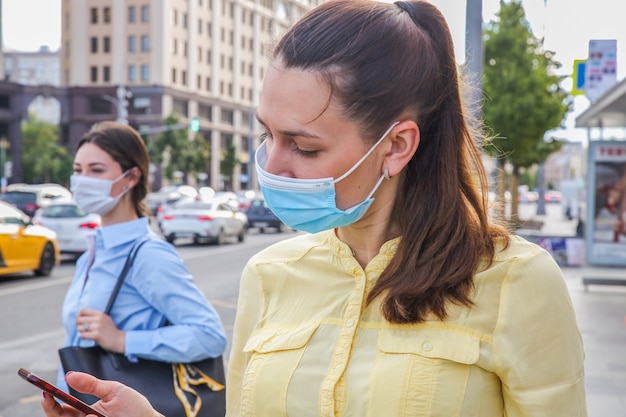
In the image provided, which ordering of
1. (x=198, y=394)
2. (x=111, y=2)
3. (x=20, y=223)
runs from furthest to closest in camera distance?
(x=111, y=2) → (x=20, y=223) → (x=198, y=394)

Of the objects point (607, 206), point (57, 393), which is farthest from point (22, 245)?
point (57, 393)

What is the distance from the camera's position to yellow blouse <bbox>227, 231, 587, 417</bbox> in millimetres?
1676

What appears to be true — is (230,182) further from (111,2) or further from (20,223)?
(20,223)

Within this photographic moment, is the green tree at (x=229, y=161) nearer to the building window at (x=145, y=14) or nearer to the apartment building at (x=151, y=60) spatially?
the apartment building at (x=151, y=60)

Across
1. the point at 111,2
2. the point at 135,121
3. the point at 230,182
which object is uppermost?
the point at 111,2

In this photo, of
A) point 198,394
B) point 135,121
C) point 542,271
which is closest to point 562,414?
point 542,271

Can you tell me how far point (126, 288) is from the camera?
3.37 m

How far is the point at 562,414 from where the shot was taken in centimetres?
168

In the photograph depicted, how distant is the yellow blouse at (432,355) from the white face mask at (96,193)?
7.03 feet

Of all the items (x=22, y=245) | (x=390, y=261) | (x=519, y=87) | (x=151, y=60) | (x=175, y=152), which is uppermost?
(x=151, y=60)

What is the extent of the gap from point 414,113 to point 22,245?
1449 cm

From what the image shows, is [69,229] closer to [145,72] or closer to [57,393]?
[57,393]

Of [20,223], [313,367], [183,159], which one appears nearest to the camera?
[313,367]

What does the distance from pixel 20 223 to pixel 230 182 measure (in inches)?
2733
